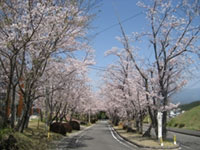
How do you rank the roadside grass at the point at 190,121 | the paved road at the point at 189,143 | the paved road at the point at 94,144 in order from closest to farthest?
1. the paved road at the point at 94,144
2. the paved road at the point at 189,143
3. the roadside grass at the point at 190,121

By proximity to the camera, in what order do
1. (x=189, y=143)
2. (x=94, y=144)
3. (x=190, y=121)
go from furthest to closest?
(x=190, y=121), (x=189, y=143), (x=94, y=144)

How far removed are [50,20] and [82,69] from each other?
931 cm

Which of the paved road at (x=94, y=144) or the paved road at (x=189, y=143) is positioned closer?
the paved road at (x=94, y=144)

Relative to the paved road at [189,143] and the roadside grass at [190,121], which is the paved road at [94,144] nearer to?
the paved road at [189,143]

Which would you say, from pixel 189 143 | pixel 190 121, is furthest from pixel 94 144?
pixel 190 121

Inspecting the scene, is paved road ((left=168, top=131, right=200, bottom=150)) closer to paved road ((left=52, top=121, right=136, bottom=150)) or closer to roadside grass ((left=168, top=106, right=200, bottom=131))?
paved road ((left=52, top=121, right=136, bottom=150))

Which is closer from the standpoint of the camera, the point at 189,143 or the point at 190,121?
the point at 189,143

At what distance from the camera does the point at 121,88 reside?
3127 centimetres

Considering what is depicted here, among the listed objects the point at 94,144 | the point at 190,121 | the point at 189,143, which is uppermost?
the point at 190,121

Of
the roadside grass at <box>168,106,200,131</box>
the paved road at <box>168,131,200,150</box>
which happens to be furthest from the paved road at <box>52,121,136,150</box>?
the roadside grass at <box>168,106,200,131</box>

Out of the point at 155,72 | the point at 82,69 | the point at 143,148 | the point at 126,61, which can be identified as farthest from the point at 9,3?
the point at 126,61

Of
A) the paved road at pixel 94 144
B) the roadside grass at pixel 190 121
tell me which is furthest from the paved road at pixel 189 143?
the roadside grass at pixel 190 121

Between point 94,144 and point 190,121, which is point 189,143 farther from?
point 190,121

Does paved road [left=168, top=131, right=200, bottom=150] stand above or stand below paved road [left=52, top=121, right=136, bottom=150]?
below
